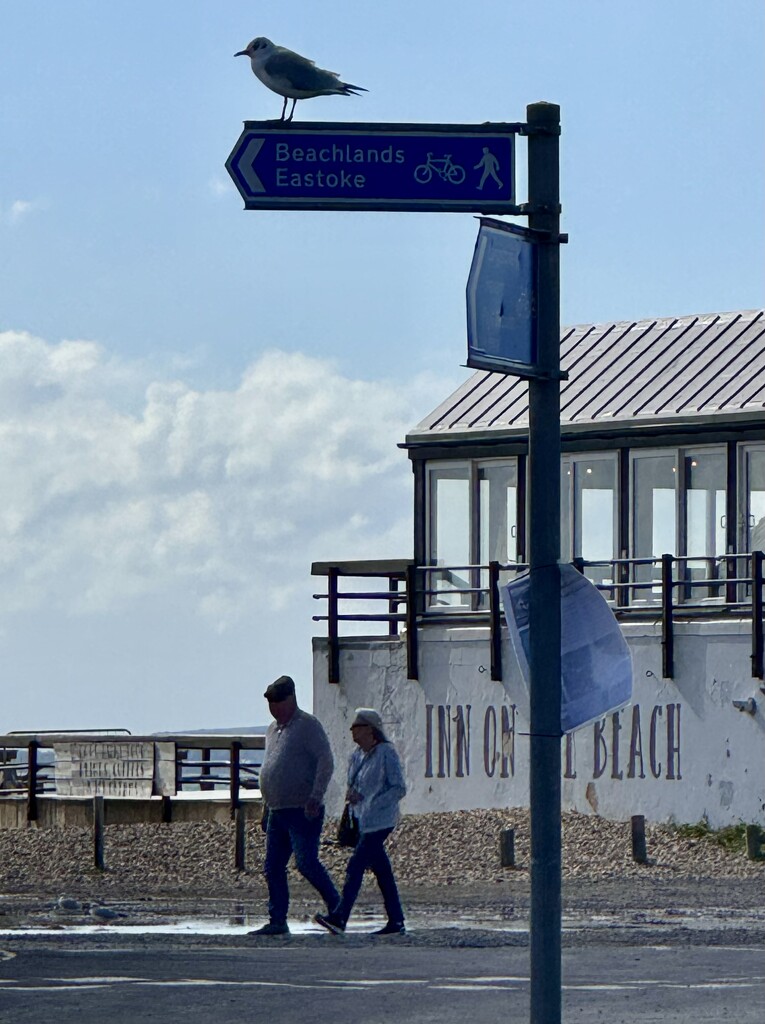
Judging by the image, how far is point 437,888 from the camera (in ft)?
77.0

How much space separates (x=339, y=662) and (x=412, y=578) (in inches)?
67.0

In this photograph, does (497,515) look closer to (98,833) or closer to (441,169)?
(98,833)

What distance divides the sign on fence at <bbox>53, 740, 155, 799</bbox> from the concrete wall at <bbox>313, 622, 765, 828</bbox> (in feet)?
23.8

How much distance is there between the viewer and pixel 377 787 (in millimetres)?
16922

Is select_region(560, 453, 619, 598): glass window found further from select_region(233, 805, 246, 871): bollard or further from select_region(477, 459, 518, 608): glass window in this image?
select_region(233, 805, 246, 871): bollard

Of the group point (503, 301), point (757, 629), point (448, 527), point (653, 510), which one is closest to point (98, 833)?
point (757, 629)

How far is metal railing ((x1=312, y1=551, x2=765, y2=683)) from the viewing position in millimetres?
28672

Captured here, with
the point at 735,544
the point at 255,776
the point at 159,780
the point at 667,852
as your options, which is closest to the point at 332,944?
the point at 667,852

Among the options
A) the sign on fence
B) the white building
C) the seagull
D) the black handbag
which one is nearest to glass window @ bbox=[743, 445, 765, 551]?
the white building

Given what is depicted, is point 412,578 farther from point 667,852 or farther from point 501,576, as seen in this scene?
point 667,852

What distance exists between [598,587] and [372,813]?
1446 cm

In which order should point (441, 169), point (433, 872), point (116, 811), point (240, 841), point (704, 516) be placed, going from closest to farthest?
point (441, 169), point (240, 841), point (433, 872), point (704, 516), point (116, 811)

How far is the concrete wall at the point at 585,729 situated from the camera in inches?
1099

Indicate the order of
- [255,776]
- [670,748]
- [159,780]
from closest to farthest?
[670,748], [159,780], [255,776]
